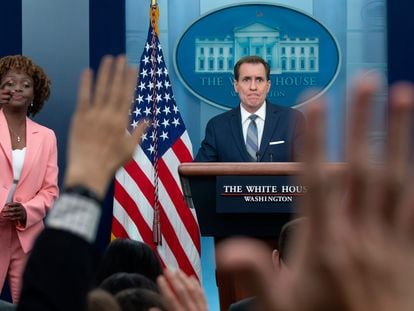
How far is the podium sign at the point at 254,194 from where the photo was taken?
4.57 metres

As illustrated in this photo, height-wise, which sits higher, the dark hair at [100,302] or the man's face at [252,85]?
the man's face at [252,85]

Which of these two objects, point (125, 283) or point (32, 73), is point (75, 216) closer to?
point (125, 283)

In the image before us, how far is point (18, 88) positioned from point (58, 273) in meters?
4.36

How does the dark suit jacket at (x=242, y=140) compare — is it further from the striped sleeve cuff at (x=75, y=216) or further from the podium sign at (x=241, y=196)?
the striped sleeve cuff at (x=75, y=216)

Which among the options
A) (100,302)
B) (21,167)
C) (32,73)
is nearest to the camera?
(100,302)

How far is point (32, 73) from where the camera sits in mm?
5574

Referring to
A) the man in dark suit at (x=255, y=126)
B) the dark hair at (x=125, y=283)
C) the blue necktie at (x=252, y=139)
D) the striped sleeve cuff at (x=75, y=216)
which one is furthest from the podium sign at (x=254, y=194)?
the striped sleeve cuff at (x=75, y=216)

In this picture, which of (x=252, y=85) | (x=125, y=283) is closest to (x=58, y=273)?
(x=125, y=283)

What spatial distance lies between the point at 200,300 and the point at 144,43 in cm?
580

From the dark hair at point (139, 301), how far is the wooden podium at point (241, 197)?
2.35 meters

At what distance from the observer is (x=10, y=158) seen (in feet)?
17.8

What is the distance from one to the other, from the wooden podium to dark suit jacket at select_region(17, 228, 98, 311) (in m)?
3.20

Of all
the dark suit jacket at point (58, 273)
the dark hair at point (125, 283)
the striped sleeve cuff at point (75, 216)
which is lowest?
the dark hair at point (125, 283)

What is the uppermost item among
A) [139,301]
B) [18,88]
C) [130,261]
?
[18,88]
